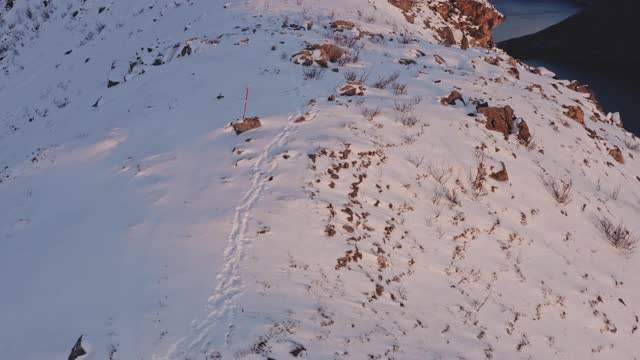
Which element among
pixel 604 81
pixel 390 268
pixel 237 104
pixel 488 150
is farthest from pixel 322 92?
pixel 604 81

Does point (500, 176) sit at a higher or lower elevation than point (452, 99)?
lower

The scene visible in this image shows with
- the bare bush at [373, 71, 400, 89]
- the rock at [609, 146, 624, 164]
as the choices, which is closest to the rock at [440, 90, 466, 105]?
the bare bush at [373, 71, 400, 89]

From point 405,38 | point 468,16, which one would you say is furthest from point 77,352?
point 468,16

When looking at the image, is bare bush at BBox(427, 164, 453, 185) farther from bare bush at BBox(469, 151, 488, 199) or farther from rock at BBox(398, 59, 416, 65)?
rock at BBox(398, 59, 416, 65)

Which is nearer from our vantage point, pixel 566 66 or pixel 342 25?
pixel 342 25

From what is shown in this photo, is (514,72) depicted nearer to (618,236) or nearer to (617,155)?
(617,155)

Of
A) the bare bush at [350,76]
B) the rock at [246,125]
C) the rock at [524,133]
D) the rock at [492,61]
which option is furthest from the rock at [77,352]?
the rock at [492,61]

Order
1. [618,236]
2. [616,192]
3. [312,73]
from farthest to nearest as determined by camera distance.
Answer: [312,73], [616,192], [618,236]
